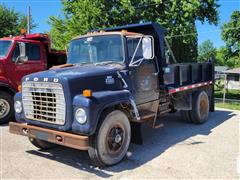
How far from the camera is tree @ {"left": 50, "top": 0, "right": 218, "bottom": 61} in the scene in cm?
1487

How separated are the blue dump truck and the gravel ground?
1.07 feet

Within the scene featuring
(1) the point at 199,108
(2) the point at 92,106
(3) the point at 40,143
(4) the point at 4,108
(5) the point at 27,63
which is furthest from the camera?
(5) the point at 27,63

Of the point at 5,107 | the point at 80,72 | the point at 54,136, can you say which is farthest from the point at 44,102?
the point at 5,107

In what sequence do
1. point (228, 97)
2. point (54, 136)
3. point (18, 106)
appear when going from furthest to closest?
point (228, 97) < point (18, 106) < point (54, 136)

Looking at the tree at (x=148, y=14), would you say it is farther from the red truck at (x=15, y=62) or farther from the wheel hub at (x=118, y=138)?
the wheel hub at (x=118, y=138)

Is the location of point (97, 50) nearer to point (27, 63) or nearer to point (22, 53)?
point (22, 53)

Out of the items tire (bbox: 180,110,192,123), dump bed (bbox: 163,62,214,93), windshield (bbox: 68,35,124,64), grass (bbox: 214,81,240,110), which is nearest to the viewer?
windshield (bbox: 68,35,124,64)

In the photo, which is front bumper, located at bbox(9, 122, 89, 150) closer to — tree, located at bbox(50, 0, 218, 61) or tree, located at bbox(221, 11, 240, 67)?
tree, located at bbox(50, 0, 218, 61)

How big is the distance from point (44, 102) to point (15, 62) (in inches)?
172

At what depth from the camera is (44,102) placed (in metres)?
5.43

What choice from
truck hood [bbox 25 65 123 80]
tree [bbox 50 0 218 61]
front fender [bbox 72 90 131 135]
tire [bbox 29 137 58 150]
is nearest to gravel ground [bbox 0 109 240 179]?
tire [bbox 29 137 58 150]

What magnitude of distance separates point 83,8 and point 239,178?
12.1m

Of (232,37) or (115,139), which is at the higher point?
(232,37)

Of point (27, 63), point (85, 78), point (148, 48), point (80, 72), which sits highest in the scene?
point (148, 48)
